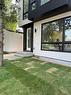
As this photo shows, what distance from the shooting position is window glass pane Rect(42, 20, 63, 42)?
8.98 meters

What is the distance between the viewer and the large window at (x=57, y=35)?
8.34 m

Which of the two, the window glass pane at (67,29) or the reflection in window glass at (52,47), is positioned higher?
the window glass pane at (67,29)

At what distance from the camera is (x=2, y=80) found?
17.1 ft

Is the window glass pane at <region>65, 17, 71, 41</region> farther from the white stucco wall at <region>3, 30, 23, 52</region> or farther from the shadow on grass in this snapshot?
the white stucco wall at <region>3, 30, 23, 52</region>

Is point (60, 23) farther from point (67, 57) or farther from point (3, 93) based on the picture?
point (3, 93)

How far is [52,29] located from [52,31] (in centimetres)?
13

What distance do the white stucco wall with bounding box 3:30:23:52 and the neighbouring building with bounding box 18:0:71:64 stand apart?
5.56 meters

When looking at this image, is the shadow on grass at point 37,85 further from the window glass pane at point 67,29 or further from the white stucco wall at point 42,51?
the window glass pane at point 67,29

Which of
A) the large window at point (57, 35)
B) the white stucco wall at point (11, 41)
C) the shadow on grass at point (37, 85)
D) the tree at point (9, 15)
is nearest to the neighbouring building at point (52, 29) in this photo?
the large window at point (57, 35)

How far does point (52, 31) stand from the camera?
985 centimetres

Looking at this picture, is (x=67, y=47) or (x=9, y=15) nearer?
(x=67, y=47)

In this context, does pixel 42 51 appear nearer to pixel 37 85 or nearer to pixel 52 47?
pixel 52 47

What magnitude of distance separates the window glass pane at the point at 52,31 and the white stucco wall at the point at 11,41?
296 inches

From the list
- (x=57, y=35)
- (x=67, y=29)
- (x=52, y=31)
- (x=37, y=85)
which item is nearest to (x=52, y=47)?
(x=57, y=35)
